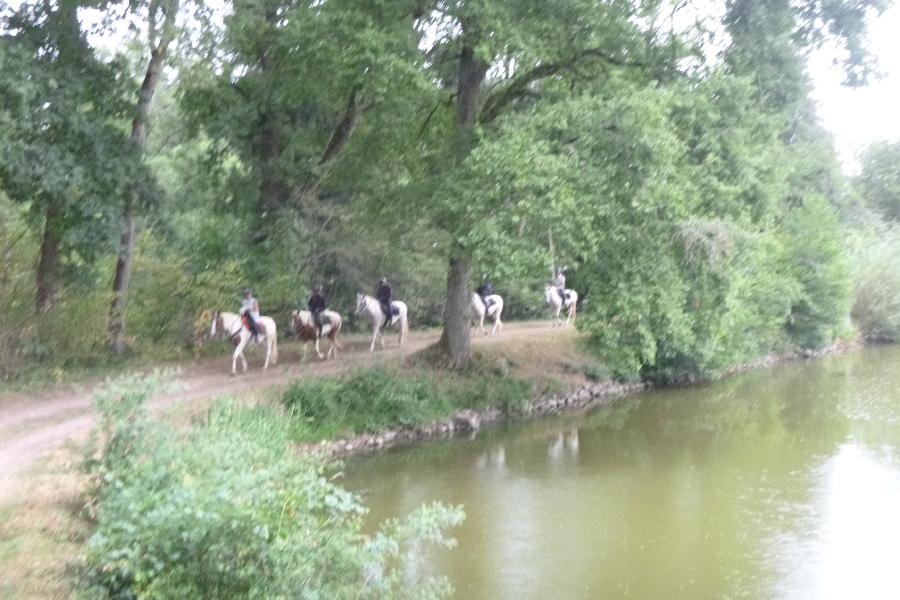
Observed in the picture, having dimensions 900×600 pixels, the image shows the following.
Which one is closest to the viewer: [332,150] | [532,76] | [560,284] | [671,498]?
[671,498]

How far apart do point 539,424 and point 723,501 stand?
7.31m

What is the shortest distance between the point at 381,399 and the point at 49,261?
7.37 metres

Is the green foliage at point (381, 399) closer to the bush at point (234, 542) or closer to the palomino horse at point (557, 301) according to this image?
the palomino horse at point (557, 301)

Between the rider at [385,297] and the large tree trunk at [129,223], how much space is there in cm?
584

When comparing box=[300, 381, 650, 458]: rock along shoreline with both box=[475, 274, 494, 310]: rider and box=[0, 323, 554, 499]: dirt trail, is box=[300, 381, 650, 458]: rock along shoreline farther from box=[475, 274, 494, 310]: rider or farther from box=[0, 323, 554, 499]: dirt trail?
box=[475, 274, 494, 310]: rider

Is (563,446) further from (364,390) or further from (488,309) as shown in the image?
(488,309)

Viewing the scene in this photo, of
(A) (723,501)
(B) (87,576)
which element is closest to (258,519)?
(B) (87,576)

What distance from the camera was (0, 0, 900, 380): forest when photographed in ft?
54.9

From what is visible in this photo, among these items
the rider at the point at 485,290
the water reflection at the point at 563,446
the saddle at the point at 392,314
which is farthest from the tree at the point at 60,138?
the rider at the point at 485,290

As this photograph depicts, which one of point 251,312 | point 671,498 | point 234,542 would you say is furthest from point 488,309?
point 234,542

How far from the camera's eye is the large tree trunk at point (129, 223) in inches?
741

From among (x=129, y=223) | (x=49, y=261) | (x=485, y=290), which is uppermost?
(x=129, y=223)

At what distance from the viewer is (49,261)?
18766mm

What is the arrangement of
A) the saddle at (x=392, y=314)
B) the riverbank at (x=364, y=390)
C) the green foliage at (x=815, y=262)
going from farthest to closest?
the green foliage at (x=815, y=262) → the saddle at (x=392, y=314) → the riverbank at (x=364, y=390)
